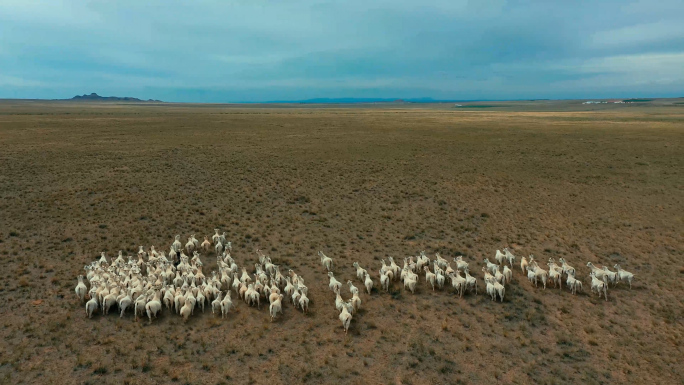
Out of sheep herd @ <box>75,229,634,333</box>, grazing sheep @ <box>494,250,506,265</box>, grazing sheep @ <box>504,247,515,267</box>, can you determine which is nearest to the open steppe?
sheep herd @ <box>75,229,634,333</box>

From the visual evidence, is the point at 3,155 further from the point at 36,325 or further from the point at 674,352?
the point at 674,352

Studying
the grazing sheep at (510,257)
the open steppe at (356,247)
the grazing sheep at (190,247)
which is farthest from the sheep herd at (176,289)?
the grazing sheep at (510,257)

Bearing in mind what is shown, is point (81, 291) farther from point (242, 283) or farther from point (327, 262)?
point (327, 262)

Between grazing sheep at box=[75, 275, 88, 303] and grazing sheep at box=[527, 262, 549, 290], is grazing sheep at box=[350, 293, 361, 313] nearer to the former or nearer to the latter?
grazing sheep at box=[527, 262, 549, 290]

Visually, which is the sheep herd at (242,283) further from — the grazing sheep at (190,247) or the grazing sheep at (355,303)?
the grazing sheep at (190,247)

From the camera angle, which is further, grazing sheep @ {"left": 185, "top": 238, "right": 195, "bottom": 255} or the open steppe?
grazing sheep @ {"left": 185, "top": 238, "right": 195, "bottom": 255}

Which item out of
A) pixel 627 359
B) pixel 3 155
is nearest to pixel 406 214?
pixel 627 359
